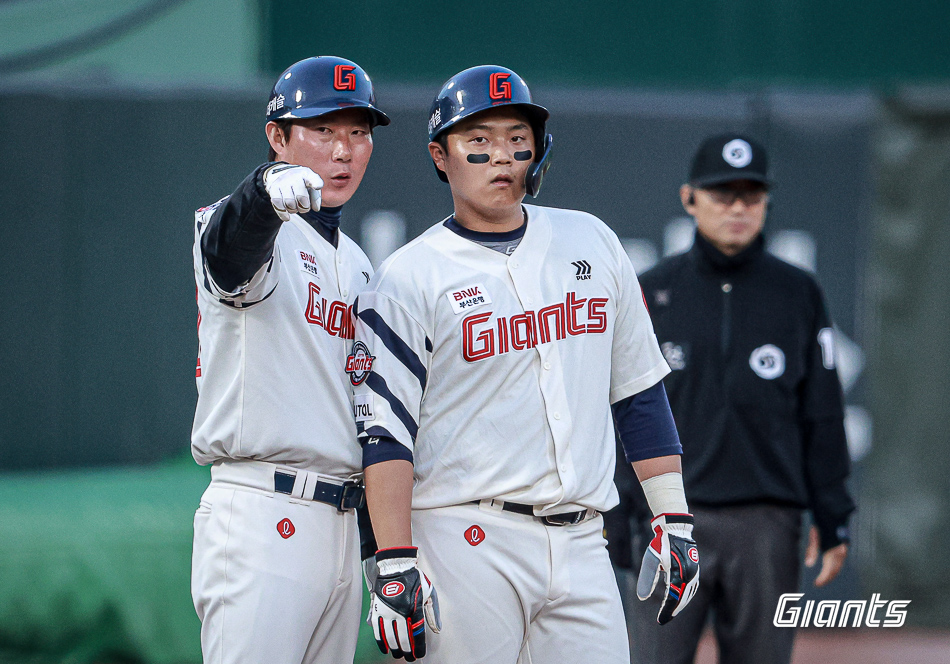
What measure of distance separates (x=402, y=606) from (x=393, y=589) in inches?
1.6

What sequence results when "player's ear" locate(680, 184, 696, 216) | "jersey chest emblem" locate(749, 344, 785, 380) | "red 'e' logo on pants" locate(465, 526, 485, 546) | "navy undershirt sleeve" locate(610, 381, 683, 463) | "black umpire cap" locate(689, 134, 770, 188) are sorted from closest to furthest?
"red 'e' logo on pants" locate(465, 526, 485, 546) → "navy undershirt sleeve" locate(610, 381, 683, 463) → "jersey chest emblem" locate(749, 344, 785, 380) → "black umpire cap" locate(689, 134, 770, 188) → "player's ear" locate(680, 184, 696, 216)

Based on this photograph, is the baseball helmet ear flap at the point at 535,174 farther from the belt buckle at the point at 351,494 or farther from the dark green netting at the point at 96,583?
the dark green netting at the point at 96,583

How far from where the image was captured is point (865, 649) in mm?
5574

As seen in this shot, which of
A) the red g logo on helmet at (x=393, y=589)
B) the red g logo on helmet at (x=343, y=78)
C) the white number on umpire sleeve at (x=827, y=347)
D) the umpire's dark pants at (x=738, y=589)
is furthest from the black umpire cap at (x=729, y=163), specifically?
the red g logo on helmet at (x=393, y=589)

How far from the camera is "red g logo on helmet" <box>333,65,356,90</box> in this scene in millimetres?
2801

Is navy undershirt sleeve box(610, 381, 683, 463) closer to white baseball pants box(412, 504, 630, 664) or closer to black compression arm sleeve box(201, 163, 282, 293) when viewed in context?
white baseball pants box(412, 504, 630, 664)

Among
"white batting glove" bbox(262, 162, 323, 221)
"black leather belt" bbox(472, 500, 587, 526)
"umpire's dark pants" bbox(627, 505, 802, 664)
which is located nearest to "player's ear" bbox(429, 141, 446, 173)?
"white batting glove" bbox(262, 162, 323, 221)

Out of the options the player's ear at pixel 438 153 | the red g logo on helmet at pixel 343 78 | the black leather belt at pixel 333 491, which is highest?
the red g logo on helmet at pixel 343 78

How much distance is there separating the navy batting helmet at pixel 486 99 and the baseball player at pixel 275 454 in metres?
0.30

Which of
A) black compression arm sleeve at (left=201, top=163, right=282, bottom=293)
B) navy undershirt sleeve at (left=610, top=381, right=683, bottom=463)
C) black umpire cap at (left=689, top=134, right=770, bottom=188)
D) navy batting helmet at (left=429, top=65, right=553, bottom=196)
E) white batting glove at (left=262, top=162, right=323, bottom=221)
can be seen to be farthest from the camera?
black umpire cap at (left=689, top=134, right=770, bottom=188)

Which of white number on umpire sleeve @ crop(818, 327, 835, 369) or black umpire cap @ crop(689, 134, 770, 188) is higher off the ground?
black umpire cap @ crop(689, 134, 770, 188)

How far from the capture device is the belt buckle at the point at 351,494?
8.59ft

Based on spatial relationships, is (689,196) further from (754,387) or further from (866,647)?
(866,647)

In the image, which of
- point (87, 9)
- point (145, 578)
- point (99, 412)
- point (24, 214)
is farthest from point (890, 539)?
point (87, 9)
